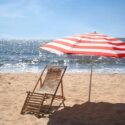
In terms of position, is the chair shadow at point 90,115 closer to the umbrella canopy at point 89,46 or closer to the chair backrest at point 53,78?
the chair backrest at point 53,78

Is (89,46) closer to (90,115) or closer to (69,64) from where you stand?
(90,115)

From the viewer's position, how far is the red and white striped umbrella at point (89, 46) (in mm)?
5996

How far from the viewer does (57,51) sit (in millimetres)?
6289

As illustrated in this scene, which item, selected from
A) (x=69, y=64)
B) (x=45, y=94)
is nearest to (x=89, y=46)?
(x=45, y=94)

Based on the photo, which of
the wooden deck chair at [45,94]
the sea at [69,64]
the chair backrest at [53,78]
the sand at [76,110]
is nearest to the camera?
the sand at [76,110]

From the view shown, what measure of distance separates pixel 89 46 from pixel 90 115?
1759mm

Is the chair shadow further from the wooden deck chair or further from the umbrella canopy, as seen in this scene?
the umbrella canopy

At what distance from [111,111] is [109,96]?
9.64 ft

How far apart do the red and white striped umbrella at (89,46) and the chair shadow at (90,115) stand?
1595 mm

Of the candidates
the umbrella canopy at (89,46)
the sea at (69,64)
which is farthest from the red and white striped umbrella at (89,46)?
the sea at (69,64)

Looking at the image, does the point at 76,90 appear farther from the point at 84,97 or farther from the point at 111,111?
the point at 111,111

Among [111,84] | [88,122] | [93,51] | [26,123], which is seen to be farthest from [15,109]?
[111,84]

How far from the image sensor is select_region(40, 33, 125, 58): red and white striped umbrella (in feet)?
19.7

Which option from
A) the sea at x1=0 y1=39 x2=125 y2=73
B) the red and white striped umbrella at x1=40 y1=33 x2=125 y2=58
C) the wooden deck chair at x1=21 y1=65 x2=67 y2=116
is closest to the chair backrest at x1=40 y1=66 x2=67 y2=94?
the wooden deck chair at x1=21 y1=65 x2=67 y2=116
